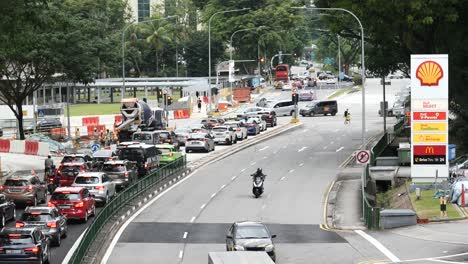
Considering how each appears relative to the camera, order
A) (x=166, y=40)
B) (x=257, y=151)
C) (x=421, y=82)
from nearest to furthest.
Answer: (x=421, y=82) → (x=257, y=151) → (x=166, y=40)

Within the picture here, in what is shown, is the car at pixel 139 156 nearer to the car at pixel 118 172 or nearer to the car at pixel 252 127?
the car at pixel 118 172

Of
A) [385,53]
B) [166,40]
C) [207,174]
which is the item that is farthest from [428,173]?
[166,40]

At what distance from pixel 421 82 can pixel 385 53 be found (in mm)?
32467

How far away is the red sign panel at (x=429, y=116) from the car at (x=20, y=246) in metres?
20.7

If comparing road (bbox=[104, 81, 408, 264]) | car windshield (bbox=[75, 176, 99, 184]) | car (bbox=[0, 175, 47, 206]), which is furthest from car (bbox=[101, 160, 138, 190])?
car (bbox=[0, 175, 47, 206])

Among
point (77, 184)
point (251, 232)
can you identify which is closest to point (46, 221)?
point (251, 232)

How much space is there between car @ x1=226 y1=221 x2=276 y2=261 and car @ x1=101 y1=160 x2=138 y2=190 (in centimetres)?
1680

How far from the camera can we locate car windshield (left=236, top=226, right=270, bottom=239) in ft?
107

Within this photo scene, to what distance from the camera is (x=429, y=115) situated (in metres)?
45.6

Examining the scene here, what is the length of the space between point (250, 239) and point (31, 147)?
41.4m

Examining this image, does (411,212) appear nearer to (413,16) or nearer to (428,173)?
(428,173)

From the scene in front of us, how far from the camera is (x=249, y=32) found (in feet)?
486

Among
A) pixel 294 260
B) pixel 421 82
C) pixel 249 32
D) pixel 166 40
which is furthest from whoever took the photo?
pixel 166 40

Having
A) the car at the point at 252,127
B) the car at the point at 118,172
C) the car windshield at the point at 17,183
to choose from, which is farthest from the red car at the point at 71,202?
the car at the point at 252,127
